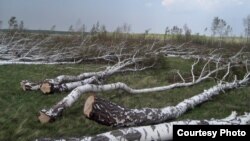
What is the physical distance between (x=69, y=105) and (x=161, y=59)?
31.5 feet

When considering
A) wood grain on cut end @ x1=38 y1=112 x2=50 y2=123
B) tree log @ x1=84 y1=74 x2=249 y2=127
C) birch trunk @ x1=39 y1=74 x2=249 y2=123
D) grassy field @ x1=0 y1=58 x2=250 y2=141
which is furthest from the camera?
wood grain on cut end @ x1=38 y1=112 x2=50 y2=123

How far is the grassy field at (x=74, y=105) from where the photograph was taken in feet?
22.0

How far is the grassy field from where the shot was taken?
6.71m

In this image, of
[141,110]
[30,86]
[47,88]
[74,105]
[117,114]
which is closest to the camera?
[117,114]

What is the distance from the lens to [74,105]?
854 cm

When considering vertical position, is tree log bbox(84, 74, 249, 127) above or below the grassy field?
above

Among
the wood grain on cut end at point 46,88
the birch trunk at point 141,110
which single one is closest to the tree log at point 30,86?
the wood grain on cut end at point 46,88

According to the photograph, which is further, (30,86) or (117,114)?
(30,86)

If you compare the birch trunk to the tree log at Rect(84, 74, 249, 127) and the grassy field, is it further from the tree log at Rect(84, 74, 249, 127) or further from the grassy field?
the grassy field

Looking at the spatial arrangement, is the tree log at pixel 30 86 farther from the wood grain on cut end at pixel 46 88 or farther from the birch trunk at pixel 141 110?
the birch trunk at pixel 141 110

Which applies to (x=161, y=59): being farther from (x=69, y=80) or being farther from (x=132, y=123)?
(x=132, y=123)

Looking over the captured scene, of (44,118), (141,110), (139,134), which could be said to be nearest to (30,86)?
(44,118)

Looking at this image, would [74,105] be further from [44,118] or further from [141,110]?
[141,110]

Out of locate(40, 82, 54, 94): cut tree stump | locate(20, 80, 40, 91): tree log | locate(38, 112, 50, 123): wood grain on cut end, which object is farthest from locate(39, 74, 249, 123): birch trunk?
locate(20, 80, 40, 91): tree log
